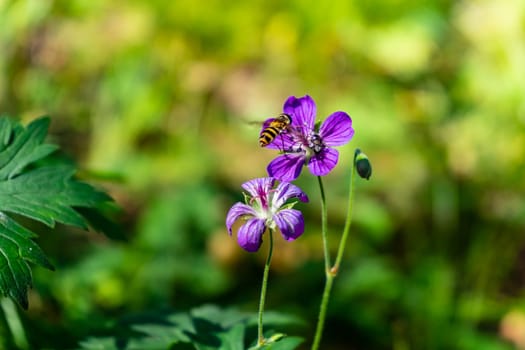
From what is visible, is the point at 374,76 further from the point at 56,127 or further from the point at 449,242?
the point at 56,127

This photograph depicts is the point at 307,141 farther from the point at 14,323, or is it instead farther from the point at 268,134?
the point at 14,323

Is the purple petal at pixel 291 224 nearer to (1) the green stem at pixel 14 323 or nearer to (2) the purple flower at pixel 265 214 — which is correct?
(2) the purple flower at pixel 265 214

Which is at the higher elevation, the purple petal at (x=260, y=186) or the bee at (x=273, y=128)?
the bee at (x=273, y=128)

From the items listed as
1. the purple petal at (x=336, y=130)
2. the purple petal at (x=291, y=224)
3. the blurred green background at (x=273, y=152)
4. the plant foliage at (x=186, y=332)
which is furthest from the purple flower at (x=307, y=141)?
the blurred green background at (x=273, y=152)

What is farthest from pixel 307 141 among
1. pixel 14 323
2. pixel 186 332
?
pixel 14 323

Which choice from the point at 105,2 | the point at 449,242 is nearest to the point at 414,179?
the point at 449,242

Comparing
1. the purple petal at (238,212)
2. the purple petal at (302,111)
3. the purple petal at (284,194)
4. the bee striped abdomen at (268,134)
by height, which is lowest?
the purple petal at (238,212)
